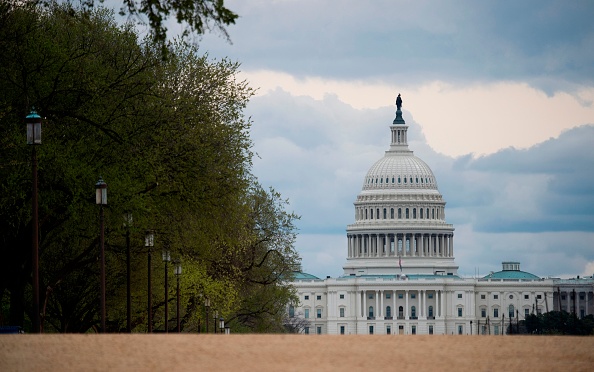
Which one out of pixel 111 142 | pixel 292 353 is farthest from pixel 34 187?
pixel 292 353

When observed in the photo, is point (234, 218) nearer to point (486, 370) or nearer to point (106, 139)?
point (106, 139)

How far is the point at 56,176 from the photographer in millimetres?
48562

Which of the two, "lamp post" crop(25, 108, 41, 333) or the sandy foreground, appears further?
"lamp post" crop(25, 108, 41, 333)

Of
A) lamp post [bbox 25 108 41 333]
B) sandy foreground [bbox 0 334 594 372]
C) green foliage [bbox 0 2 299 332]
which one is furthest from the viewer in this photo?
green foliage [bbox 0 2 299 332]

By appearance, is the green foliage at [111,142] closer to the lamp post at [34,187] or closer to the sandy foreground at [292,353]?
the lamp post at [34,187]

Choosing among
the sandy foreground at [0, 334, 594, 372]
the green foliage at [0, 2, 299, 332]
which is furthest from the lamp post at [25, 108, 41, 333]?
the sandy foreground at [0, 334, 594, 372]

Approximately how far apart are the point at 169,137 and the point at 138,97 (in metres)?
1.74

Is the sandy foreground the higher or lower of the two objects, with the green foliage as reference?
lower

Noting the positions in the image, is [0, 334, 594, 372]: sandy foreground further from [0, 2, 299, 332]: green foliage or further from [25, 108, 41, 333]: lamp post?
[0, 2, 299, 332]: green foliage

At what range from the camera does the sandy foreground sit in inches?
927

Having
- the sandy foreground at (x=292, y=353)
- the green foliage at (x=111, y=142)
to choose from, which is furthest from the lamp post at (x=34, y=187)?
the sandy foreground at (x=292, y=353)

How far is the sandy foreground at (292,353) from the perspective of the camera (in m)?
23.5

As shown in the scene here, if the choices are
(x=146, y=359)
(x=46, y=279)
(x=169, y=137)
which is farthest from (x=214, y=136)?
(x=146, y=359)

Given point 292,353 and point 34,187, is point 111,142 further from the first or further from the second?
point 292,353
